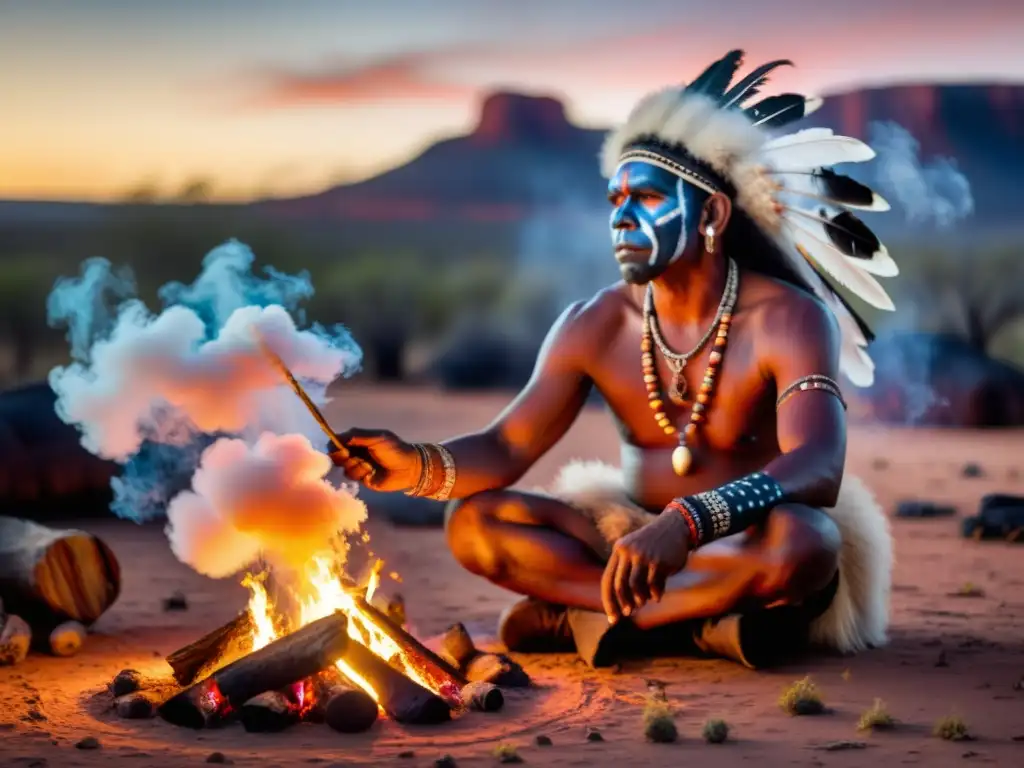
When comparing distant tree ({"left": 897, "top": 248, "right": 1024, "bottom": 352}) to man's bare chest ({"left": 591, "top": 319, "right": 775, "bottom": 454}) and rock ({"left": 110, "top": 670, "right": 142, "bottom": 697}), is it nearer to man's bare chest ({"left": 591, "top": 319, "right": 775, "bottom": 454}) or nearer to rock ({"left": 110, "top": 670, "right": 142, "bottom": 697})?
man's bare chest ({"left": 591, "top": 319, "right": 775, "bottom": 454})

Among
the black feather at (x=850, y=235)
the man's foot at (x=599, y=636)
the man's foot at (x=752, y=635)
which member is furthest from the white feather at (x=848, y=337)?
the man's foot at (x=599, y=636)

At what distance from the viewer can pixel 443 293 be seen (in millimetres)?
24922

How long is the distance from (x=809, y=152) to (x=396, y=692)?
9.21 ft

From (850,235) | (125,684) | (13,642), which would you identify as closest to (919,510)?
(850,235)

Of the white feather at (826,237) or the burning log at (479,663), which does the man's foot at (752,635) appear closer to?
the burning log at (479,663)

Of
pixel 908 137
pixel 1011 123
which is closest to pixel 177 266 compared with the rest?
pixel 908 137

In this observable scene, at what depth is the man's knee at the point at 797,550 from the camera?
216 inches

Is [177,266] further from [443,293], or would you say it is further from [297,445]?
[297,445]

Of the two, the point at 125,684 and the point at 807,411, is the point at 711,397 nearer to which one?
the point at 807,411

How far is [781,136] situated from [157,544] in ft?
17.9

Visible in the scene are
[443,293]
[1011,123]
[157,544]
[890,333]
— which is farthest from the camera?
[1011,123]

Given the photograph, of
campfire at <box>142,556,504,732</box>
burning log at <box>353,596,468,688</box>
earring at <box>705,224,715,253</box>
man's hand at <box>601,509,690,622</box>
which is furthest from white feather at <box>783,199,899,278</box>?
burning log at <box>353,596,468,688</box>

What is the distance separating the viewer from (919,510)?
36.8ft

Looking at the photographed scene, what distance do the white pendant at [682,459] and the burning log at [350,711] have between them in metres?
1.68
